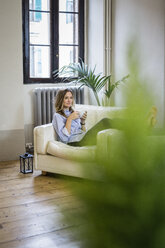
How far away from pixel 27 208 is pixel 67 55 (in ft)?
9.84

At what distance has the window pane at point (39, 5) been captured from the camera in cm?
511

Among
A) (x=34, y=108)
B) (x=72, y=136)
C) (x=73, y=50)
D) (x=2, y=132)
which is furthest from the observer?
(x=73, y=50)

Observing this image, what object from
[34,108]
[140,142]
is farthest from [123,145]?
[34,108]

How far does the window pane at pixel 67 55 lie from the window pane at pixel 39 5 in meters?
0.62

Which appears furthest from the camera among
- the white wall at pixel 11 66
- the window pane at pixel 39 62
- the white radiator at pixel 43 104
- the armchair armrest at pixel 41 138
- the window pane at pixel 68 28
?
the window pane at pixel 68 28

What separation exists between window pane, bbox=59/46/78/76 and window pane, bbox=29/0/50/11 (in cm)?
62

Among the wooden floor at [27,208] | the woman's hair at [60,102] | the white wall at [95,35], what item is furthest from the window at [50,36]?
the wooden floor at [27,208]

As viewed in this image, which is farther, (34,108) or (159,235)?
(34,108)

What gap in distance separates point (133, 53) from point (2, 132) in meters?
4.59

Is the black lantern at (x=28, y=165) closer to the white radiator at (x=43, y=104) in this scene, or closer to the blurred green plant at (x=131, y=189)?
the white radiator at (x=43, y=104)

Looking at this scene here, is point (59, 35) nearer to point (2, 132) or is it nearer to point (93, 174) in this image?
point (2, 132)

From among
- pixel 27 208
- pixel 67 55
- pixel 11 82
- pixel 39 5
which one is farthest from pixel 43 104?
pixel 27 208

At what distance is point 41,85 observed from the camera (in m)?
5.25

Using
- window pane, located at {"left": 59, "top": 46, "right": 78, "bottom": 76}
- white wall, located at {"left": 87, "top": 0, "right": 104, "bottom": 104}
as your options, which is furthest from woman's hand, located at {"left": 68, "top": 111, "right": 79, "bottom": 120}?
window pane, located at {"left": 59, "top": 46, "right": 78, "bottom": 76}
